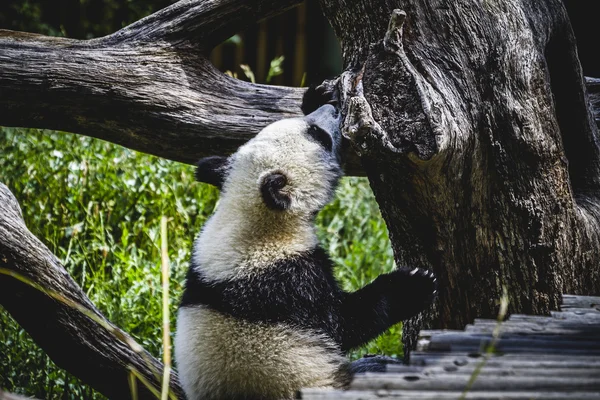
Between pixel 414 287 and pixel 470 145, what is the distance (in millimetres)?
587

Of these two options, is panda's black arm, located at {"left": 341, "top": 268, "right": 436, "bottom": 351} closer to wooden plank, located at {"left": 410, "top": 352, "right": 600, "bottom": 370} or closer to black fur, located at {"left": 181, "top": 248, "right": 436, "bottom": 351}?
black fur, located at {"left": 181, "top": 248, "right": 436, "bottom": 351}

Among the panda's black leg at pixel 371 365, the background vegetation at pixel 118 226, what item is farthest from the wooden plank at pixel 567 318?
the background vegetation at pixel 118 226

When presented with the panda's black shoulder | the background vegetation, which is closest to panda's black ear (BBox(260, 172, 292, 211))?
the panda's black shoulder

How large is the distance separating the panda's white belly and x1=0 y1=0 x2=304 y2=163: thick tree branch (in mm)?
1121

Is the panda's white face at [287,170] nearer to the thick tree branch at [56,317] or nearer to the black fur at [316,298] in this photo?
the black fur at [316,298]

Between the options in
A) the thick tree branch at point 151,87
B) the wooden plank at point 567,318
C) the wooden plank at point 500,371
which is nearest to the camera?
the wooden plank at point 500,371

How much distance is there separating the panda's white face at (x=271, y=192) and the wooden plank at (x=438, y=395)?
4.05 feet

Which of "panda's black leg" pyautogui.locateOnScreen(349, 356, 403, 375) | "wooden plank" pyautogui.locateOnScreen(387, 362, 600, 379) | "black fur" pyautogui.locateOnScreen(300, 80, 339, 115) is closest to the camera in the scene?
"wooden plank" pyautogui.locateOnScreen(387, 362, 600, 379)

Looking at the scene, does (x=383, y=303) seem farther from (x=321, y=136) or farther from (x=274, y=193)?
(x=321, y=136)

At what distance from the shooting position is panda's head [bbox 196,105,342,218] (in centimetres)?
302

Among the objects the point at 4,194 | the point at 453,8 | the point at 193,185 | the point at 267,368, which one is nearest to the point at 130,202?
the point at 193,185

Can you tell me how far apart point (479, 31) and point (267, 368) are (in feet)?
4.77

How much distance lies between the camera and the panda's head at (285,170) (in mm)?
3023

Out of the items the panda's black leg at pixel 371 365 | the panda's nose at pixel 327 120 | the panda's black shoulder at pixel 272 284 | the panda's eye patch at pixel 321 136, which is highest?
the panda's nose at pixel 327 120
